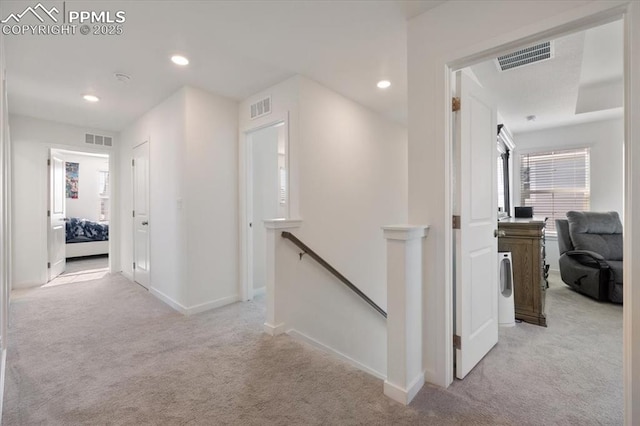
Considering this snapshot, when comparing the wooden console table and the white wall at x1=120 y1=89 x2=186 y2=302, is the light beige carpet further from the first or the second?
the white wall at x1=120 y1=89 x2=186 y2=302

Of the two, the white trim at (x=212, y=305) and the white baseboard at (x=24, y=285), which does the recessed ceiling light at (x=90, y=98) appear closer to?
the white trim at (x=212, y=305)

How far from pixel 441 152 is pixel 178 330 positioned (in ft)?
9.11

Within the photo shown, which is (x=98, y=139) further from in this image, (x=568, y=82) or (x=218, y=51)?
(x=568, y=82)

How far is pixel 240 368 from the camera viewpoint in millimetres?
2059

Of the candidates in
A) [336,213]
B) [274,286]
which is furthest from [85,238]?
[336,213]

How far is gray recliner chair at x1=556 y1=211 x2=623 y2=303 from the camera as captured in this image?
3.27m

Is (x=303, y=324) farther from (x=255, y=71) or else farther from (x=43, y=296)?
(x=43, y=296)

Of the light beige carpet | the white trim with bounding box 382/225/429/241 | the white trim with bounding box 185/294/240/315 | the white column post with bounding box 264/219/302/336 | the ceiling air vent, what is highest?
the ceiling air vent

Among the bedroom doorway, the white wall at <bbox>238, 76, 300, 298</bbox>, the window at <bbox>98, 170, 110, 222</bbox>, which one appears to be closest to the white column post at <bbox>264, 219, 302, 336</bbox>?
the white wall at <bbox>238, 76, 300, 298</bbox>

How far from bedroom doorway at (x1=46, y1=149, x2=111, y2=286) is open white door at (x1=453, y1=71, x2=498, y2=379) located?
218 inches

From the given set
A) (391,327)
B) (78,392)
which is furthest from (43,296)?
(391,327)

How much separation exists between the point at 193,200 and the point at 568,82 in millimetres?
4242

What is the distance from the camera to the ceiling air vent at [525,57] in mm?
2279

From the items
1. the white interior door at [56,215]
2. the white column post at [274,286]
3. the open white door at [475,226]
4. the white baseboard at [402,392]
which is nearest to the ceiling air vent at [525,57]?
the open white door at [475,226]
